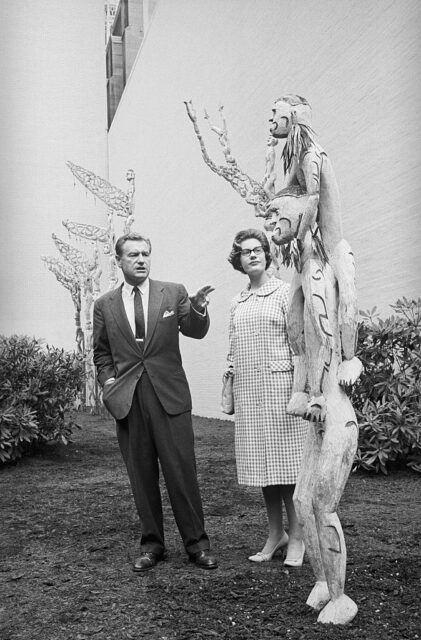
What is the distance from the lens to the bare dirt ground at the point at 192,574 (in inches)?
111

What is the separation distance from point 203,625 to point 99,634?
0.42 metres

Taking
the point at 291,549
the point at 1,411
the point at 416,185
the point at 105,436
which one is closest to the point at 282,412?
the point at 291,549

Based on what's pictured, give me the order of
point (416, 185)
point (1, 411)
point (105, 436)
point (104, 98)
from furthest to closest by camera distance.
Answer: point (104, 98)
point (105, 436)
point (1, 411)
point (416, 185)

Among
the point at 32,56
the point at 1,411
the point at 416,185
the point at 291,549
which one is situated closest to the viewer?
the point at 291,549

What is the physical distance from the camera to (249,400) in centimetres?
372

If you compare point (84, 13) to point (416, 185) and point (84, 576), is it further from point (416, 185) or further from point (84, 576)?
point (84, 576)

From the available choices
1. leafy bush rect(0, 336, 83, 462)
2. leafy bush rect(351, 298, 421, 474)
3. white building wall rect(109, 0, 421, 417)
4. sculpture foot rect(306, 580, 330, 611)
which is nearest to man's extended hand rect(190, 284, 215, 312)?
sculpture foot rect(306, 580, 330, 611)

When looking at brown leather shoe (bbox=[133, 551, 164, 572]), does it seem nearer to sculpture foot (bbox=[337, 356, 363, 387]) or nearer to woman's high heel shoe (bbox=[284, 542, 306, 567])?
woman's high heel shoe (bbox=[284, 542, 306, 567])

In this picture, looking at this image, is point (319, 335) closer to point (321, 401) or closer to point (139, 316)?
point (321, 401)

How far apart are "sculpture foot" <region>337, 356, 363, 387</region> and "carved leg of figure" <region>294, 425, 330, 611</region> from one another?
0.27 m

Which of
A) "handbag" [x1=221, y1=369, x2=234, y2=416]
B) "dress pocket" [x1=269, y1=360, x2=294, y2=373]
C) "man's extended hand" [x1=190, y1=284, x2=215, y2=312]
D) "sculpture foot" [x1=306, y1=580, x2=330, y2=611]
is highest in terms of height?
"man's extended hand" [x1=190, y1=284, x2=215, y2=312]

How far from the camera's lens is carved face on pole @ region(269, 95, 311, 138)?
9.30ft

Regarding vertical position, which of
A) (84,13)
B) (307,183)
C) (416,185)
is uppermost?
(84,13)

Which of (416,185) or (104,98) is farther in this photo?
(104,98)
